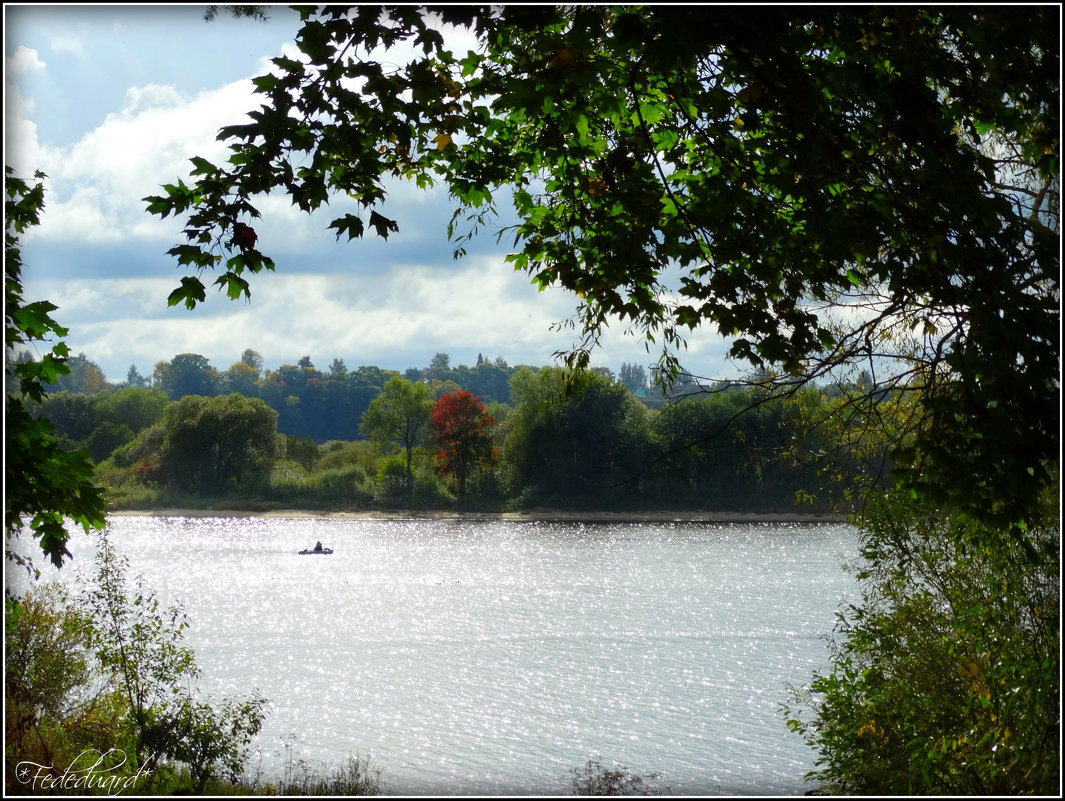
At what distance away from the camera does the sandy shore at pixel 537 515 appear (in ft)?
163

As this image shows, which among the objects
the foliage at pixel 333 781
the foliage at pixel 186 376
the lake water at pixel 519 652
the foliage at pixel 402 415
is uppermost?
the foliage at pixel 186 376

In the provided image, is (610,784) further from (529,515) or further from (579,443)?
(529,515)

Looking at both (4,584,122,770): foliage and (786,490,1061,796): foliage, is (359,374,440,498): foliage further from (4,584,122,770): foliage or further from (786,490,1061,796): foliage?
(786,490,1061,796): foliage

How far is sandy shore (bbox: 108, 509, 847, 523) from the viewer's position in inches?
1950

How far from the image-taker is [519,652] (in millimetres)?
20172

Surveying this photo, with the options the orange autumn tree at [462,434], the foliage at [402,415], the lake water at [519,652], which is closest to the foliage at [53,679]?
the lake water at [519,652]

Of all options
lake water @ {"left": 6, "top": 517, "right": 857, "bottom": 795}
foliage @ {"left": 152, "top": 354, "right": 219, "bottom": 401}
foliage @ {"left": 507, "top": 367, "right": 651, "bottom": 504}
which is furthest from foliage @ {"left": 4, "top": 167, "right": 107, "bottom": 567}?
foliage @ {"left": 152, "top": 354, "right": 219, "bottom": 401}

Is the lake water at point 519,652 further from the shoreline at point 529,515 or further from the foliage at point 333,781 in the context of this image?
the shoreline at point 529,515

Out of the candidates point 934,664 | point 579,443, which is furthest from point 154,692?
point 579,443

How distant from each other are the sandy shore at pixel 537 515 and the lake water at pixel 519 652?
29.3 ft

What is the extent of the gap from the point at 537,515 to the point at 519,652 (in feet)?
109

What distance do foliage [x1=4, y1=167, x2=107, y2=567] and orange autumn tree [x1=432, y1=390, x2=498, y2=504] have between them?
4863 centimetres

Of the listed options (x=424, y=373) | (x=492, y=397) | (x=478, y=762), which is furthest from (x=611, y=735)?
(x=424, y=373)

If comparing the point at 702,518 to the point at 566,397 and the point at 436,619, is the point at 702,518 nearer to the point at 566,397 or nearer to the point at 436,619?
the point at 436,619
